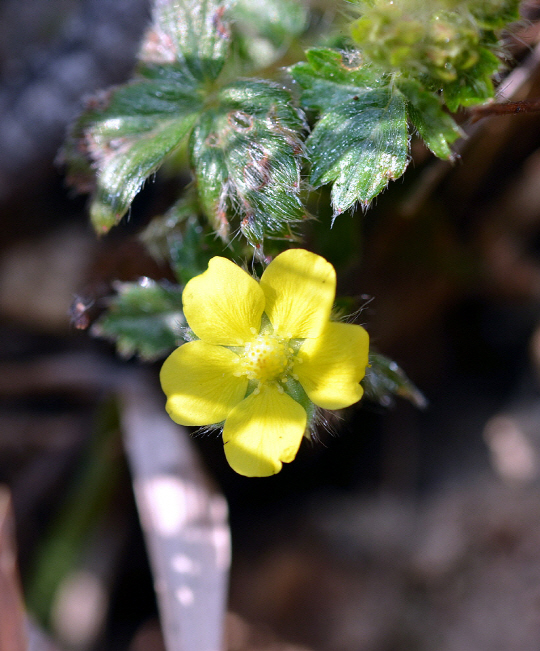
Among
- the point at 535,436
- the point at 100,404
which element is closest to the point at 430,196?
the point at 535,436

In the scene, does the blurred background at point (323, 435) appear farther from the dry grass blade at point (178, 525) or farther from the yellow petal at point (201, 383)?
the yellow petal at point (201, 383)

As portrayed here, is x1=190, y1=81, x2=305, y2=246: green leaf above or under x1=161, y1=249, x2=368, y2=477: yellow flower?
above

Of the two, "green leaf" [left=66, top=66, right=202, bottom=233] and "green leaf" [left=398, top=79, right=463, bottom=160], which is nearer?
"green leaf" [left=398, top=79, right=463, bottom=160]

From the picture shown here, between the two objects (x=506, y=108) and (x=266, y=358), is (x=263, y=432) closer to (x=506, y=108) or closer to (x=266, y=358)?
(x=266, y=358)

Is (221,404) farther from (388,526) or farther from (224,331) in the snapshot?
(388,526)

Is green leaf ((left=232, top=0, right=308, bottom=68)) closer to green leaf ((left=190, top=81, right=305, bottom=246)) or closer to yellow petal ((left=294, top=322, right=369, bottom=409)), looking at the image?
green leaf ((left=190, top=81, right=305, bottom=246))

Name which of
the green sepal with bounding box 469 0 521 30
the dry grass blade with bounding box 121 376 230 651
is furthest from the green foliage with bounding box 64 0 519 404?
the dry grass blade with bounding box 121 376 230 651
